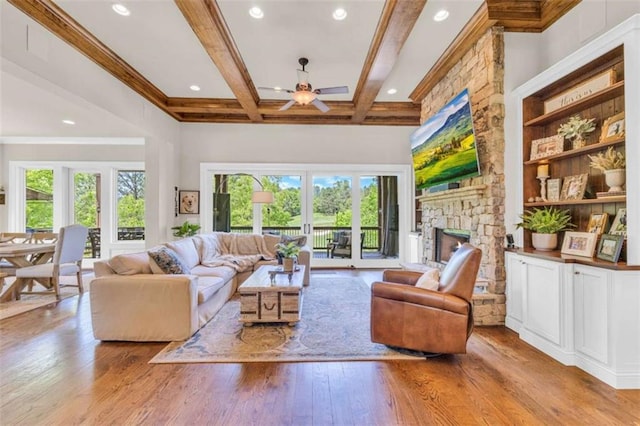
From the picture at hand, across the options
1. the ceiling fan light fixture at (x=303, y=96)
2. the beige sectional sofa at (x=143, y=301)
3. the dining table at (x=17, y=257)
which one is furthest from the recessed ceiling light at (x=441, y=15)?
the dining table at (x=17, y=257)

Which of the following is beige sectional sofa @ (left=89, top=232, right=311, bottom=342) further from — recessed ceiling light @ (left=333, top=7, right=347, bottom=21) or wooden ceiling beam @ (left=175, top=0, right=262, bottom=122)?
recessed ceiling light @ (left=333, top=7, right=347, bottom=21)

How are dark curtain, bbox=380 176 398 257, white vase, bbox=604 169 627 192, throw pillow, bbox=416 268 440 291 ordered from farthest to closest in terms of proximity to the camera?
dark curtain, bbox=380 176 398 257, throw pillow, bbox=416 268 440 291, white vase, bbox=604 169 627 192

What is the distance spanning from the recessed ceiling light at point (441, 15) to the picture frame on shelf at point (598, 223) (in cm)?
248

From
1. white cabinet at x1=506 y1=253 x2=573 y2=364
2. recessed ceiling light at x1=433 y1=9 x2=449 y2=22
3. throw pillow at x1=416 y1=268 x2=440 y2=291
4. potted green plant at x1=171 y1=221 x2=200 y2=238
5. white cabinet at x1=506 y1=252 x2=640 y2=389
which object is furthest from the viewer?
potted green plant at x1=171 y1=221 x2=200 y2=238

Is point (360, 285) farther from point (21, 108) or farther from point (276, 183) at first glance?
point (21, 108)

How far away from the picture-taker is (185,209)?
6.49 meters

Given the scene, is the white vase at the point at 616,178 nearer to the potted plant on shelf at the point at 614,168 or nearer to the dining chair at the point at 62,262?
the potted plant on shelf at the point at 614,168

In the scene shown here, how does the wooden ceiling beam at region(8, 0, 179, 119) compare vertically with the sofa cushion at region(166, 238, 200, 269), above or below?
above

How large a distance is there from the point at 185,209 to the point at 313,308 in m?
4.06

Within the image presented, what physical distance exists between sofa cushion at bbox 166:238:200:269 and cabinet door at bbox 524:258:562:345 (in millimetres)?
4014

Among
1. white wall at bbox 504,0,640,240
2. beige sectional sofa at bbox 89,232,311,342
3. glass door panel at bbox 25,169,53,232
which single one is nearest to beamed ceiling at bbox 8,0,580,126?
white wall at bbox 504,0,640,240

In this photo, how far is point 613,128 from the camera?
248cm

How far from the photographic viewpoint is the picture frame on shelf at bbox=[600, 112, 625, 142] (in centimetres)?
240

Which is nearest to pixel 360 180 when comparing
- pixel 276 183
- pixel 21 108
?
pixel 276 183
